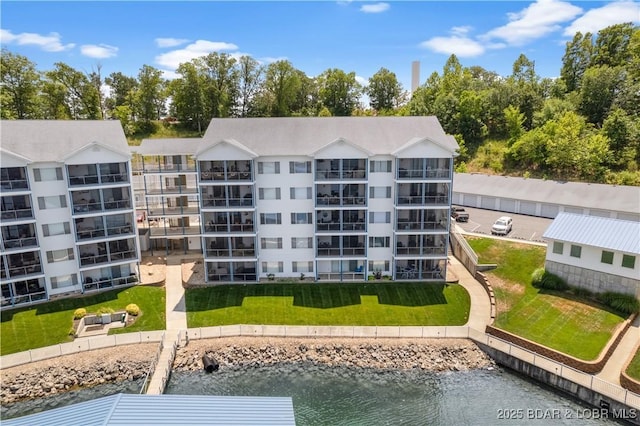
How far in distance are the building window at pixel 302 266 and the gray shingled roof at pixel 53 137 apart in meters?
19.4

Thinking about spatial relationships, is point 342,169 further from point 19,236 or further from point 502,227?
point 19,236

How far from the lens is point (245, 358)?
33.2 metres

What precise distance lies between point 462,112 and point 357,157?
54032 mm

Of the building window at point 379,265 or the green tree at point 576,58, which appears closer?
the building window at point 379,265

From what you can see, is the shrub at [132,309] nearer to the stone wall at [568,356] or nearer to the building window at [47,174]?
the building window at [47,174]

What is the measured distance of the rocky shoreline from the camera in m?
30.6

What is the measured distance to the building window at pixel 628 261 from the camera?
34.8 meters

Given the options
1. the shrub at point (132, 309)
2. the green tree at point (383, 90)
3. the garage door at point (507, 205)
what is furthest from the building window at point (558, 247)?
the green tree at point (383, 90)

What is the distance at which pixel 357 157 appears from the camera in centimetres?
3975

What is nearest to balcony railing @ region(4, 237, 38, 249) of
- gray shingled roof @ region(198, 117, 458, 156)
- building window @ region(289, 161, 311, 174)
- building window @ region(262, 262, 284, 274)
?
gray shingled roof @ region(198, 117, 458, 156)

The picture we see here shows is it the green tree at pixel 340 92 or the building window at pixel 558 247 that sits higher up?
the green tree at pixel 340 92

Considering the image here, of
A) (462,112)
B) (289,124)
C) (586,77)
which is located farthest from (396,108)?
(289,124)

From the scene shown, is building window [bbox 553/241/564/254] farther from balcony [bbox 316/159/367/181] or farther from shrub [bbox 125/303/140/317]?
shrub [bbox 125/303/140/317]

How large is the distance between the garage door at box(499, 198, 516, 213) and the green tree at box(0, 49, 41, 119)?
80841 mm
